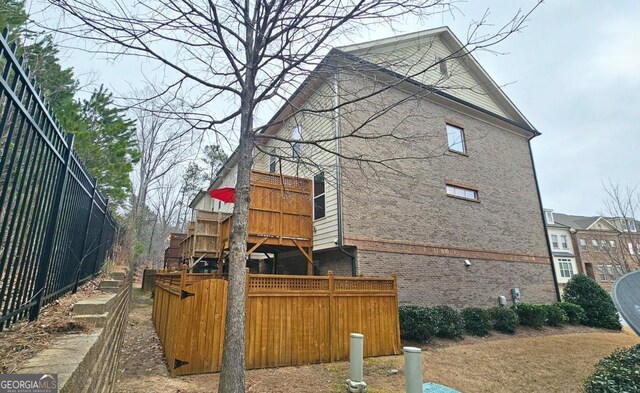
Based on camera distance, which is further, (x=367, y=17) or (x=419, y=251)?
(x=419, y=251)

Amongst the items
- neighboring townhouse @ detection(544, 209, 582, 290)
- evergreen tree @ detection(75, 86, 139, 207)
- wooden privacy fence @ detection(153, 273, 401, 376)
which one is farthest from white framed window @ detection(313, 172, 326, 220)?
neighboring townhouse @ detection(544, 209, 582, 290)

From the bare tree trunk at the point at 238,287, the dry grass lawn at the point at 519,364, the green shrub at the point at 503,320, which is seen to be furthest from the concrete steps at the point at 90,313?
the green shrub at the point at 503,320

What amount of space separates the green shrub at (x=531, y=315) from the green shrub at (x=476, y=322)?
7.01 ft

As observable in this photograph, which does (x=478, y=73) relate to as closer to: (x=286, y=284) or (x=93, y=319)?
(x=286, y=284)

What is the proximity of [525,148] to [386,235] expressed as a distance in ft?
35.3

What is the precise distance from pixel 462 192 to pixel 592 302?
283 inches

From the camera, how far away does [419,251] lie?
10.8m

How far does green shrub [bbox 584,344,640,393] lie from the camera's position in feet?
12.5

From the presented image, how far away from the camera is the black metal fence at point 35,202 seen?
5.34 feet

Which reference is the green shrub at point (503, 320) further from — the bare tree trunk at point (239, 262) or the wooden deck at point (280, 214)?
the bare tree trunk at point (239, 262)

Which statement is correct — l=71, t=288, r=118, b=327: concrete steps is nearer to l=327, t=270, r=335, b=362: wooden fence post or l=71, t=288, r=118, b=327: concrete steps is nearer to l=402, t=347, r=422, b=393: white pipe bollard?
l=402, t=347, r=422, b=393: white pipe bollard

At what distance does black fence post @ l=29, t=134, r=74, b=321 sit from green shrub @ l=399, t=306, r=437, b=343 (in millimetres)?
8149

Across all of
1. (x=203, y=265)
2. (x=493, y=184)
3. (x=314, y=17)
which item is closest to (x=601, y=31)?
(x=493, y=184)

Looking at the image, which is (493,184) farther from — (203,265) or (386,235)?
(203,265)
